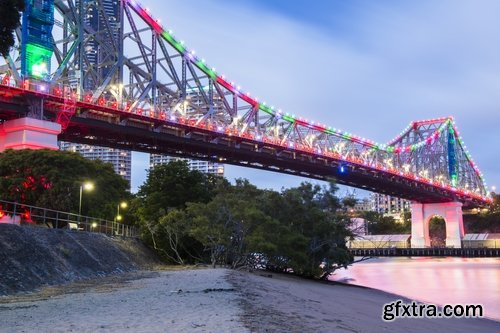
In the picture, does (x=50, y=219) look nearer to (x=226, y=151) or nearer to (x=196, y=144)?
(x=196, y=144)

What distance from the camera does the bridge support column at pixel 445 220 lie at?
9450 cm

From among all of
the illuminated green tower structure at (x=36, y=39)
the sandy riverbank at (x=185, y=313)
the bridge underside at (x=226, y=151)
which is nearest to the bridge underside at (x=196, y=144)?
the bridge underside at (x=226, y=151)

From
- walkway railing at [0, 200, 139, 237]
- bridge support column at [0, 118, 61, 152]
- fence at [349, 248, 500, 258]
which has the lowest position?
fence at [349, 248, 500, 258]

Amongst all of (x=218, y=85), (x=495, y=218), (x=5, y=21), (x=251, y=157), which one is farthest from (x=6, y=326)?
(x=495, y=218)

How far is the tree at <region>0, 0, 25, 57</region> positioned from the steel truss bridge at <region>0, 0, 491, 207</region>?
2788cm

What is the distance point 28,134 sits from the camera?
40.8m

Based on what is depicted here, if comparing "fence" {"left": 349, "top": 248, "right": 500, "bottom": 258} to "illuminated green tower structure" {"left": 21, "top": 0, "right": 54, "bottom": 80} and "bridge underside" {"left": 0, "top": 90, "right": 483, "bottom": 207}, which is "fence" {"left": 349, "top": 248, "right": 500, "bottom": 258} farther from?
"illuminated green tower structure" {"left": 21, "top": 0, "right": 54, "bottom": 80}

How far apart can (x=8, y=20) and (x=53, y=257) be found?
33.5ft

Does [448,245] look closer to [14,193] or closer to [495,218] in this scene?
[495,218]

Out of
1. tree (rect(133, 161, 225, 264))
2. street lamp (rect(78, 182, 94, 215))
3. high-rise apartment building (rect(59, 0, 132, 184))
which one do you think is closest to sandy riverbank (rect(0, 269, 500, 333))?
street lamp (rect(78, 182, 94, 215))

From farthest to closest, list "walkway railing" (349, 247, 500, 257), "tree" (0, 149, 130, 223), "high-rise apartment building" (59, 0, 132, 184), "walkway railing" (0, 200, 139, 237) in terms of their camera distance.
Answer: "walkway railing" (349, 247, 500, 257) → "high-rise apartment building" (59, 0, 132, 184) → "tree" (0, 149, 130, 223) → "walkway railing" (0, 200, 139, 237)

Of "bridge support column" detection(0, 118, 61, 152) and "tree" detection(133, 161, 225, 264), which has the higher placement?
"bridge support column" detection(0, 118, 61, 152)

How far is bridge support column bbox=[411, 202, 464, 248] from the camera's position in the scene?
94.5 m

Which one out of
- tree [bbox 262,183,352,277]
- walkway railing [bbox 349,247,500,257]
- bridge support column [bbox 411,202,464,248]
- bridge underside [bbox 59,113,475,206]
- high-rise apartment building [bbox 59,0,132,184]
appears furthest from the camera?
bridge support column [bbox 411,202,464,248]
